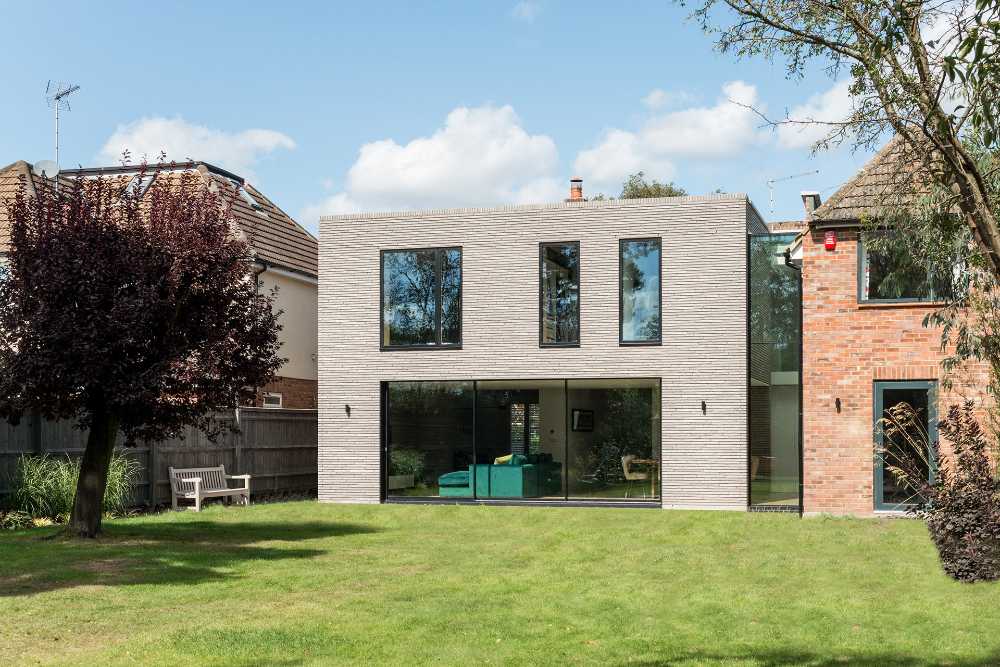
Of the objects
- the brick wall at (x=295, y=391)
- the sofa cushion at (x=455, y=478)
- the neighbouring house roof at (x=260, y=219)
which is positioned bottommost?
the sofa cushion at (x=455, y=478)

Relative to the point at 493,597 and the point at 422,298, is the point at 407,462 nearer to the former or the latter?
the point at 422,298

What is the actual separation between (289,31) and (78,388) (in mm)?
5504

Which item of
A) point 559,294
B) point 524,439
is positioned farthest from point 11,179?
point 524,439

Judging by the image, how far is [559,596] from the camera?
1149 cm

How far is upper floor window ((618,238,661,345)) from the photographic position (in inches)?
857

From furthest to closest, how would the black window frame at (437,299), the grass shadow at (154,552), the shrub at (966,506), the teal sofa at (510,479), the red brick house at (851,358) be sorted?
the black window frame at (437,299) → the teal sofa at (510,479) → the red brick house at (851,358) → the grass shadow at (154,552) → the shrub at (966,506)

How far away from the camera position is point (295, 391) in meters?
27.3

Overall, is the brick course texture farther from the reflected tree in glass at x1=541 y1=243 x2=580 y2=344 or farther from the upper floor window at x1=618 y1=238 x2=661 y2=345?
the reflected tree in glass at x1=541 y1=243 x2=580 y2=344

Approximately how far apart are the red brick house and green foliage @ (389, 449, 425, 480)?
7.50 m

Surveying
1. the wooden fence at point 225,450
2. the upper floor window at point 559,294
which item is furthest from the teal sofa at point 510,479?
the wooden fence at point 225,450

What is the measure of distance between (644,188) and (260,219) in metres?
20.8

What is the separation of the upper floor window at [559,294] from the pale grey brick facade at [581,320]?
14 cm

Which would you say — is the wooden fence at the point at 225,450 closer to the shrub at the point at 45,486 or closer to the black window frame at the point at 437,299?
the shrub at the point at 45,486

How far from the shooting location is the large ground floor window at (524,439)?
2194 cm
